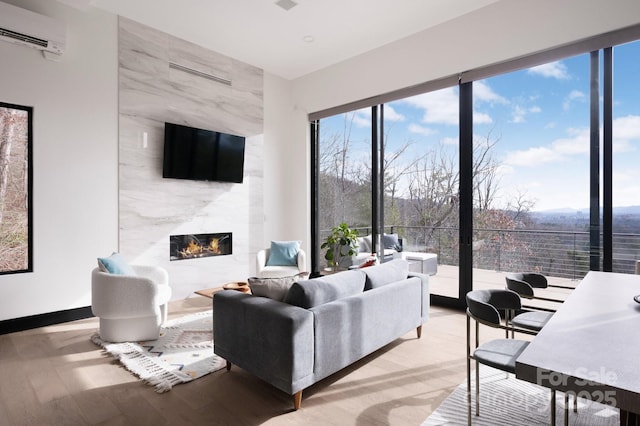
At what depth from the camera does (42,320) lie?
370cm

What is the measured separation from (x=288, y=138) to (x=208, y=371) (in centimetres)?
439

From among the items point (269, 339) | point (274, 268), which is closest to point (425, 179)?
point (274, 268)

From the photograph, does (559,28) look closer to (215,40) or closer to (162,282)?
(215,40)

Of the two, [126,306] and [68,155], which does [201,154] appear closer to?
[68,155]

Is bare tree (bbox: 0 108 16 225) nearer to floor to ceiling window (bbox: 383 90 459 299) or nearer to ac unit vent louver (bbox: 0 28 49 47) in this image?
ac unit vent louver (bbox: 0 28 49 47)

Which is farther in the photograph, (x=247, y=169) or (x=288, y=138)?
(x=288, y=138)

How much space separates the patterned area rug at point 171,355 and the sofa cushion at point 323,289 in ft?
3.27

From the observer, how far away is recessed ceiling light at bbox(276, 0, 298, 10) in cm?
388

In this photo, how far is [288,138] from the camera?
6266 millimetres

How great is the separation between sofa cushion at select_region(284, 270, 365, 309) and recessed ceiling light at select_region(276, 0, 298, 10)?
120 inches

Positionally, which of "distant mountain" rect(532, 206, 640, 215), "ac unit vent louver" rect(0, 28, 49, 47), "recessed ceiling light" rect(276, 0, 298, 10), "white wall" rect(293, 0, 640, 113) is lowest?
"distant mountain" rect(532, 206, 640, 215)

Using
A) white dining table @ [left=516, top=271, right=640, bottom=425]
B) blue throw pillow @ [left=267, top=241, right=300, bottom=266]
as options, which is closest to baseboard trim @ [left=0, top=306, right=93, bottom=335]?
blue throw pillow @ [left=267, top=241, right=300, bottom=266]

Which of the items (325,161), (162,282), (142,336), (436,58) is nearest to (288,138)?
(325,161)

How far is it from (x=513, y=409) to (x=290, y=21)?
14.4 ft
